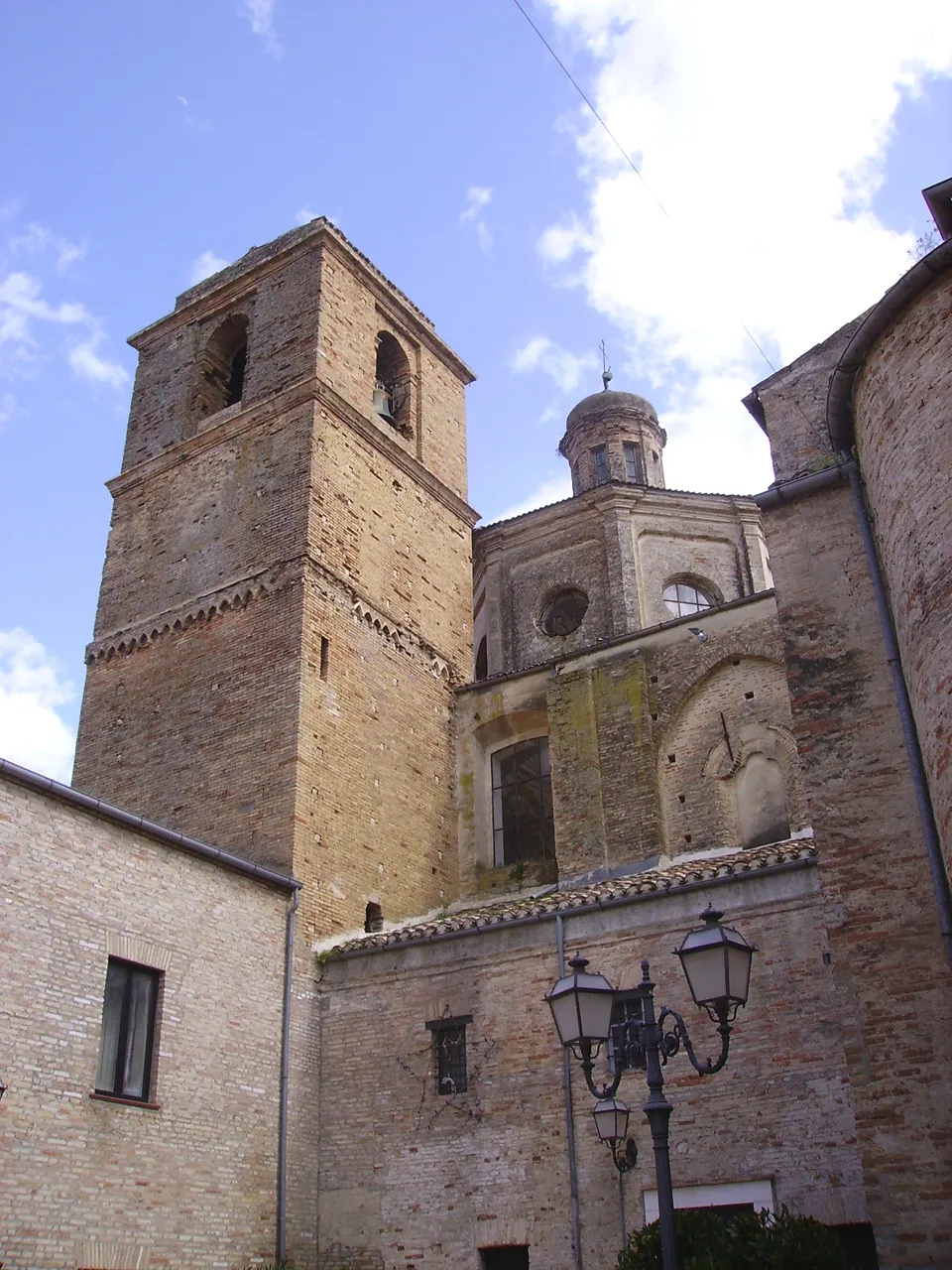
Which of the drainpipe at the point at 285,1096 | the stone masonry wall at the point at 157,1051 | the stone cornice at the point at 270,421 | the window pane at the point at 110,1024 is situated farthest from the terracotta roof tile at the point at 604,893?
the stone cornice at the point at 270,421

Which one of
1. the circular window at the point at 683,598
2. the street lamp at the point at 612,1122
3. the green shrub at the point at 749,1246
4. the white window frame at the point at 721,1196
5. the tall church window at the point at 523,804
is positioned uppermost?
the circular window at the point at 683,598

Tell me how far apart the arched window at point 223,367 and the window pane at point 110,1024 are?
10.0 meters

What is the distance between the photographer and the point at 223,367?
19781mm

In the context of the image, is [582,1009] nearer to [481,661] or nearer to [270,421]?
[270,421]

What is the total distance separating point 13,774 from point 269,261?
36.4ft

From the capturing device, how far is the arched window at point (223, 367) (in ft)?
63.2

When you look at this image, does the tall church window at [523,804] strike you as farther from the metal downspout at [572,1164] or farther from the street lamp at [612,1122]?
the street lamp at [612,1122]

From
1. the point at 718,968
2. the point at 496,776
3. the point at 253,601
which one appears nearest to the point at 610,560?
the point at 496,776

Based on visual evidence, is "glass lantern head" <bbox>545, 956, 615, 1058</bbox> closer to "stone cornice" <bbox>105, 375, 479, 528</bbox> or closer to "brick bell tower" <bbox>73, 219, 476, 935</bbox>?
"brick bell tower" <bbox>73, 219, 476, 935</bbox>

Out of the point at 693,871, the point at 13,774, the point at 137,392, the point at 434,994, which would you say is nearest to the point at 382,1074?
the point at 434,994

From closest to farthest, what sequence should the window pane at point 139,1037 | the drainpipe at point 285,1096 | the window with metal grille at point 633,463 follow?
the window pane at point 139,1037 → the drainpipe at point 285,1096 → the window with metal grille at point 633,463

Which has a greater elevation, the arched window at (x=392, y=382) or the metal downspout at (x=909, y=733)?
the arched window at (x=392, y=382)

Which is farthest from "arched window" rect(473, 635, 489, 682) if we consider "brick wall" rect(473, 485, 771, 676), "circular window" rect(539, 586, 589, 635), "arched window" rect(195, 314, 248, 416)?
"arched window" rect(195, 314, 248, 416)

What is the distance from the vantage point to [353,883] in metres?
14.6
